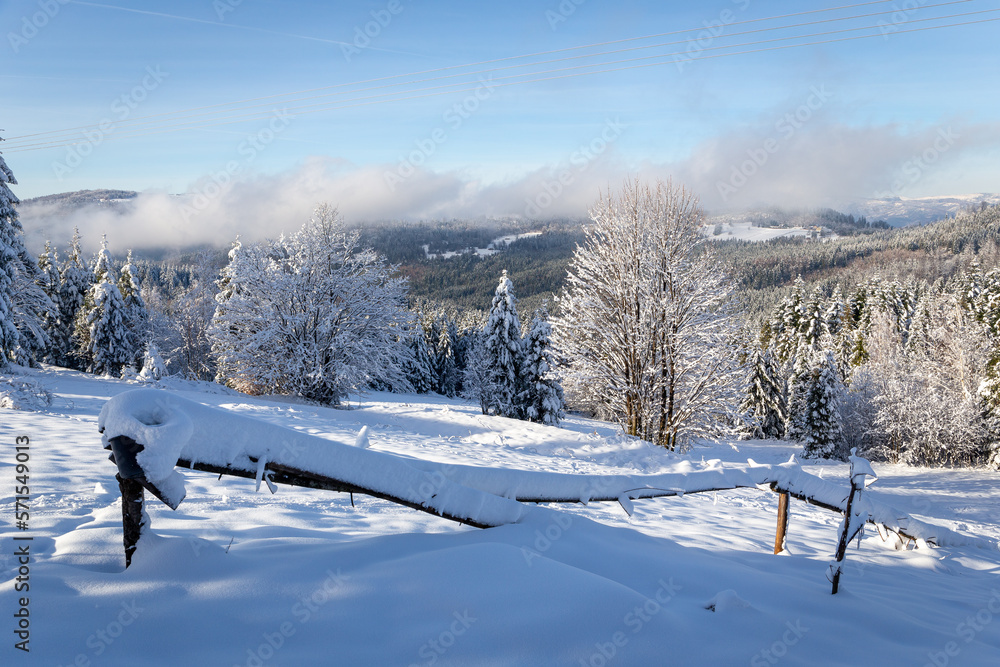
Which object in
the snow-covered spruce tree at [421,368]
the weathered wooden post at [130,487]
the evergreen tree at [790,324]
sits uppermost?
the evergreen tree at [790,324]

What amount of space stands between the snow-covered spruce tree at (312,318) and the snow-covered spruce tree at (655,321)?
942 cm

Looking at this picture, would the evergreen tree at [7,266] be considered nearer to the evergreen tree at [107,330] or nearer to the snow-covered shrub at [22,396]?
the snow-covered shrub at [22,396]

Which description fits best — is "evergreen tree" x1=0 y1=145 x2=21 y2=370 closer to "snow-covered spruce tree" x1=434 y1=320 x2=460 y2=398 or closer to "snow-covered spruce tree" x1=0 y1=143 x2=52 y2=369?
"snow-covered spruce tree" x1=0 y1=143 x2=52 y2=369

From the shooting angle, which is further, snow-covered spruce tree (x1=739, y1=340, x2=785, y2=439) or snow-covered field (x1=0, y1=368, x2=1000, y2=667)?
snow-covered spruce tree (x1=739, y1=340, x2=785, y2=439)

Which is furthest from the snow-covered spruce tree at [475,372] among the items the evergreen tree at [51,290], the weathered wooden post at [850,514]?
the evergreen tree at [51,290]

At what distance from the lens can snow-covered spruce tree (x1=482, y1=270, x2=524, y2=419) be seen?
30.3 m

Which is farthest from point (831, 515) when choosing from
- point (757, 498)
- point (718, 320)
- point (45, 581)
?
point (45, 581)

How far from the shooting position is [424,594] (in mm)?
2174

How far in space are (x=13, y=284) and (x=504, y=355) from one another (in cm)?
2314

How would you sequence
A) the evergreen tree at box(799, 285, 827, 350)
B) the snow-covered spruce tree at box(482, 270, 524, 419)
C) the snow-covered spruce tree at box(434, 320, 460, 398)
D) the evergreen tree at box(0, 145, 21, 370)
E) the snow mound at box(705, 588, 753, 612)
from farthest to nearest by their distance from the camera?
the snow-covered spruce tree at box(434, 320, 460, 398) → the evergreen tree at box(799, 285, 827, 350) → the snow-covered spruce tree at box(482, 270, 524, 419) → the evergreen tree at box(0, 145, 21, 370) → the snow mound at box(705, 588, 753, 612)

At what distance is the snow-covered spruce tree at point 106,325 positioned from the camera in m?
31.9

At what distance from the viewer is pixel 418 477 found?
2643 millimetres

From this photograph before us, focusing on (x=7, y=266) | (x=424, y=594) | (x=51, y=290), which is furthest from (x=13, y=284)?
(x=51, y=290)

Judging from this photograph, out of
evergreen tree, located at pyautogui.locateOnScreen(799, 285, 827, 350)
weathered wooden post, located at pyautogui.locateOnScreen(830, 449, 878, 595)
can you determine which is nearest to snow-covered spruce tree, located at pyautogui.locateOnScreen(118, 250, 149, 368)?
weathered wooden post, located at pyautogui.locateOnScreen(830, 449, 878, 595)
